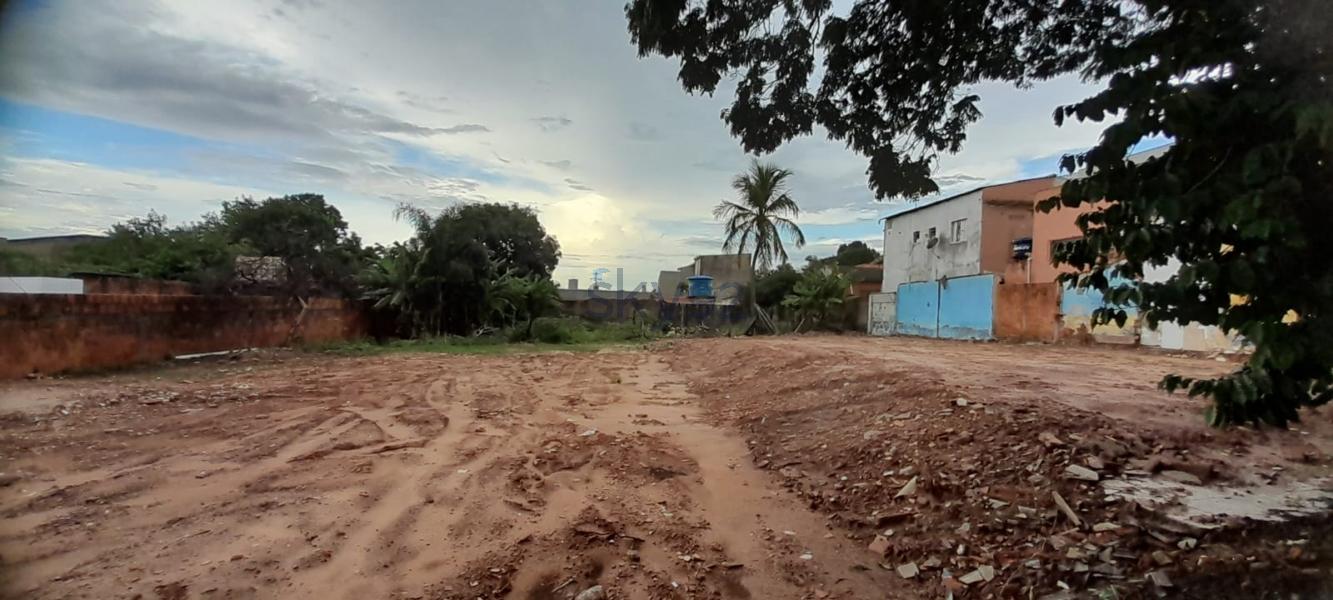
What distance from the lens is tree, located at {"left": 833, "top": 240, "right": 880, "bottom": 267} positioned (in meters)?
43.8

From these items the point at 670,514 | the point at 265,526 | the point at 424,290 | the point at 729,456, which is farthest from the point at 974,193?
the point at 265,526

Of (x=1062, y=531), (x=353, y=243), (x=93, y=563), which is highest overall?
(x=353, y=243)

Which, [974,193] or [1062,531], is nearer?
[1062,531]

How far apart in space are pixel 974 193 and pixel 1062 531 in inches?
862

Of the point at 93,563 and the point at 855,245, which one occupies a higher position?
the point at 855,245

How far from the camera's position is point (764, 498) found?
418 centimetres

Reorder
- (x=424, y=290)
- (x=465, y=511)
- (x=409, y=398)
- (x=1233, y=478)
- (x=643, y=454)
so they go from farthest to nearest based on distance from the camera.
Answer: (x=424, y=290)
(x=409, y=398)
(x=643, y=454)
(x=465, y=511)
(x=1233, y=478)

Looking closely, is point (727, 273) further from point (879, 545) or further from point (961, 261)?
point (879, 545)

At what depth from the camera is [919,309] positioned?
817 inches

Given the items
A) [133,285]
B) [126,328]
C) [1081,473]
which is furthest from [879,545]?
[133,285]

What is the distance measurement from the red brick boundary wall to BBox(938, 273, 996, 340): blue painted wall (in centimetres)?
1716

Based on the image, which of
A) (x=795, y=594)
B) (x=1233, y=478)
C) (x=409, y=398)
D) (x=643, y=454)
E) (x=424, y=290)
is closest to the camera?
(x=795, y=594)

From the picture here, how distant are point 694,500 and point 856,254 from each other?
142ft

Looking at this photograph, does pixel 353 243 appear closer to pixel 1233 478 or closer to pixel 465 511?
pixel 465 511
